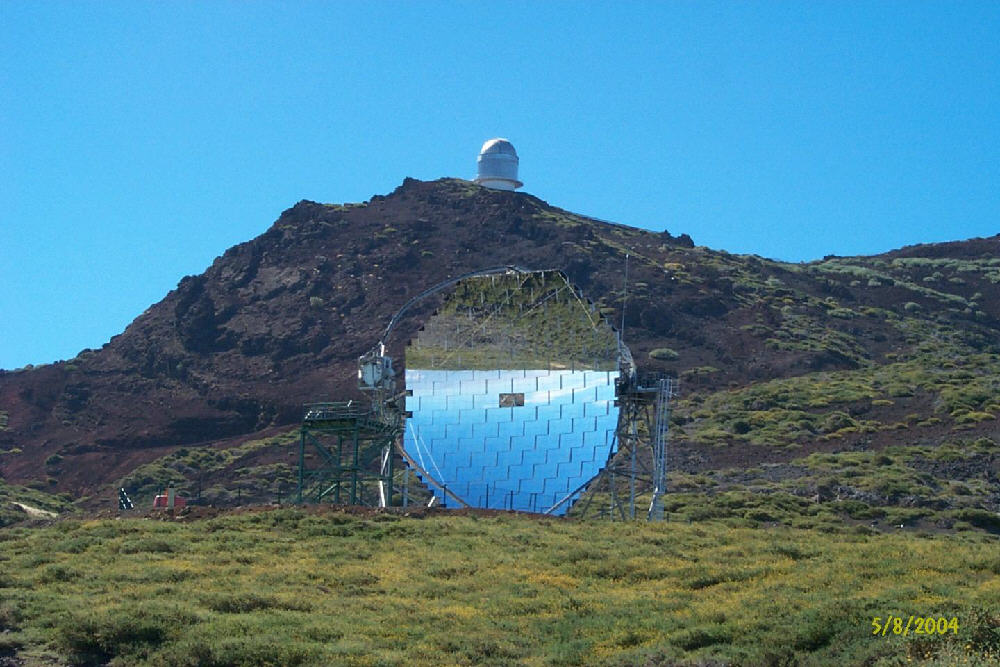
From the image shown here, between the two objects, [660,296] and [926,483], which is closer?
[926,483]

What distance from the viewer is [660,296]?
441 ft

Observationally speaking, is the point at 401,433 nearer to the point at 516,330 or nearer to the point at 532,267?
the point at 516,330

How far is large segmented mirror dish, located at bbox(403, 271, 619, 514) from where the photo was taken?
5316 centimetres

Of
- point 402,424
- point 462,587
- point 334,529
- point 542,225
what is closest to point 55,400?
point 542,225

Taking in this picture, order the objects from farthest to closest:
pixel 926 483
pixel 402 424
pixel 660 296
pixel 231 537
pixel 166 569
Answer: pixel 660 296, pixel 926 483, pixel 402 424, pixel 231 537, pixel 166 569

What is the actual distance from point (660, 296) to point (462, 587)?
9694 centimetres

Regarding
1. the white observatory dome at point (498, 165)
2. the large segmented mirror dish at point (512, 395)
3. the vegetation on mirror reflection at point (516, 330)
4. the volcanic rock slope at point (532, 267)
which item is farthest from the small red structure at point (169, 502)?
the white observatory dome at point (498, 165)

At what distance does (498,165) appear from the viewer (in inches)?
6270

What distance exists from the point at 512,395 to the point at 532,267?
78.9m

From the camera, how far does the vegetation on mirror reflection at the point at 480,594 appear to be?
29.9 metres

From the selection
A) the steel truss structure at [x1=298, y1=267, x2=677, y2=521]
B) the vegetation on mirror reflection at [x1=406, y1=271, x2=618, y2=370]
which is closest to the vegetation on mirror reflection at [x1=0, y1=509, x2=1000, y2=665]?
the steel truss structure at [x1=298, y1=267, x2=677, y2=521]

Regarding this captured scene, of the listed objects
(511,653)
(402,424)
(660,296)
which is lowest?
(511,653)

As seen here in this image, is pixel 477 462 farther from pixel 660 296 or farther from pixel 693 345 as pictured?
pixel 660 296

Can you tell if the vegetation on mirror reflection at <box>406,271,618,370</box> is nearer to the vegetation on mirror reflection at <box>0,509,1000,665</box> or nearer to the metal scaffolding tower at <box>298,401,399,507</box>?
the metal scaffolding tower at <box>298,401,399,507</box>
